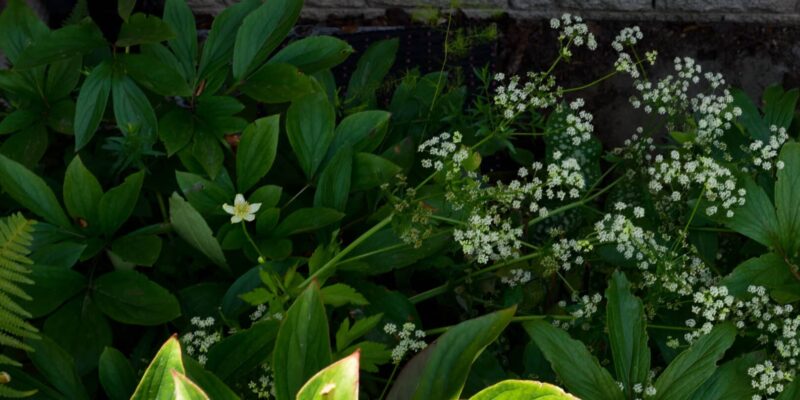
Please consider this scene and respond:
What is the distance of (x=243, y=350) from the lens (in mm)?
1473

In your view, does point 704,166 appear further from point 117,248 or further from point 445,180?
point 117,248

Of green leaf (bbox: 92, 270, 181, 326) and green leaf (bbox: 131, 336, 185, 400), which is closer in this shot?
green leaf (bbox: 131, 336, 185, 400)

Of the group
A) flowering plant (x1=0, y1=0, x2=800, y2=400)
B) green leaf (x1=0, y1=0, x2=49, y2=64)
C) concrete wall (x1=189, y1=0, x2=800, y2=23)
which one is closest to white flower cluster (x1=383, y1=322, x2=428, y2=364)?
flowering plant (x1=0, y1=0, x2=800, y2=400)

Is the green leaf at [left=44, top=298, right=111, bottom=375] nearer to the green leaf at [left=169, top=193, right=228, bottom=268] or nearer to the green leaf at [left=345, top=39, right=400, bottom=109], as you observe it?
the green leaf at [left=169, top=193, right=228, bottom=268]

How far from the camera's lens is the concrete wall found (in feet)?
10.5

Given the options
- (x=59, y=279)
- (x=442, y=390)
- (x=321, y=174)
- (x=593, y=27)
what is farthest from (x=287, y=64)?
(x=593, y=27)

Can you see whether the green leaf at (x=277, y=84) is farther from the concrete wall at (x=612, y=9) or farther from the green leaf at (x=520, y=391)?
the concrete wall at (x=612, y=9)

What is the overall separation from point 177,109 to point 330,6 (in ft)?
4.90

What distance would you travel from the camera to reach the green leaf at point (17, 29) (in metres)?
1.83

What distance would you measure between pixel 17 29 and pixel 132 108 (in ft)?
1.10

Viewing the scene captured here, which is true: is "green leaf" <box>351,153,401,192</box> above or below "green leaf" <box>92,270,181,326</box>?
above

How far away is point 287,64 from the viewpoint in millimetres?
1820

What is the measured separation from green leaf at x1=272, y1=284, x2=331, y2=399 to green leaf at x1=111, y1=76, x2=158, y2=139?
0.66 metres

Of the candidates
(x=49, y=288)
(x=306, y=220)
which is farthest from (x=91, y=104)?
(x=306, y=220)
